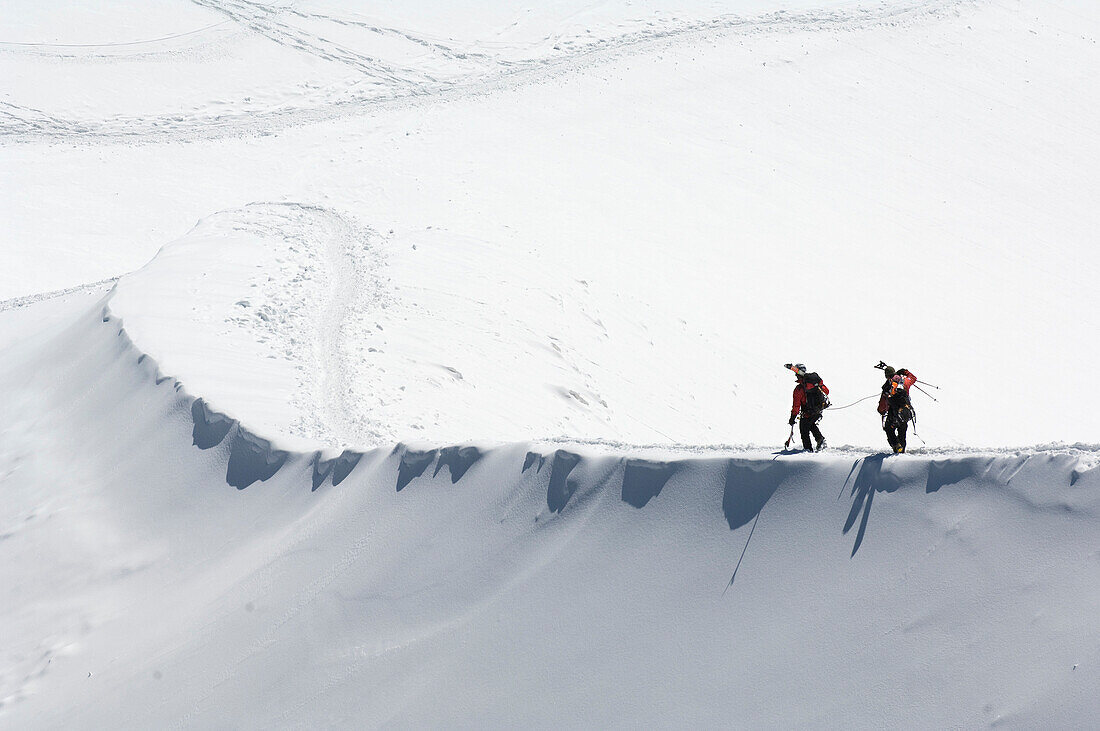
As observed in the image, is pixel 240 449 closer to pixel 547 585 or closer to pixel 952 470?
pixel 547 585

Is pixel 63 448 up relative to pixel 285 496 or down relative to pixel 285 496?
down

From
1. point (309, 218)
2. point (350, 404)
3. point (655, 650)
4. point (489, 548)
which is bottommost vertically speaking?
point (309, 218)

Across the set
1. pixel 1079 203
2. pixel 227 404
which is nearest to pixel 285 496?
pixel 227 404

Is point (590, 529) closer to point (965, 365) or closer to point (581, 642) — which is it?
point (581, 642)

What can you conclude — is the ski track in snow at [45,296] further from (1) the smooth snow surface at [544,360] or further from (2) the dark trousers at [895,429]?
(2) the dark trousers at [895,429]

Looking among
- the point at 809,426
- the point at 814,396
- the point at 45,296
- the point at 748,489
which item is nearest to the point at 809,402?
the point at 814,396

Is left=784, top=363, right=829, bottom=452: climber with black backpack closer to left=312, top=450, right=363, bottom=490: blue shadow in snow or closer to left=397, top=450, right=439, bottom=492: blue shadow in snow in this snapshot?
left=397, top=450, right=439, bottom=492: blue shadow in snow

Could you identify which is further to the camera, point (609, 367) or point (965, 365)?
point (965, 365)
